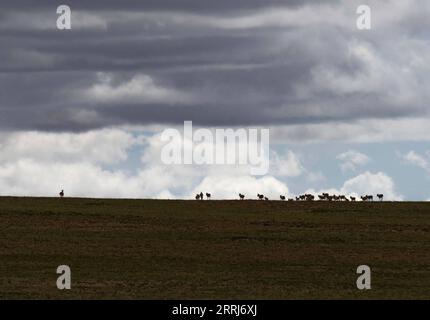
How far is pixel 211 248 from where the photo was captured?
67188 millimetres

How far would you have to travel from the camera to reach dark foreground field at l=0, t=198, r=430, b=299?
172 feet

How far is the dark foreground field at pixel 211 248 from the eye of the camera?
52531mm

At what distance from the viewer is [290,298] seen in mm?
49250

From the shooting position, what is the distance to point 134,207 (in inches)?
3428

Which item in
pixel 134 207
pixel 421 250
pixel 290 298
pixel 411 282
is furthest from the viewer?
pixel 134 207
